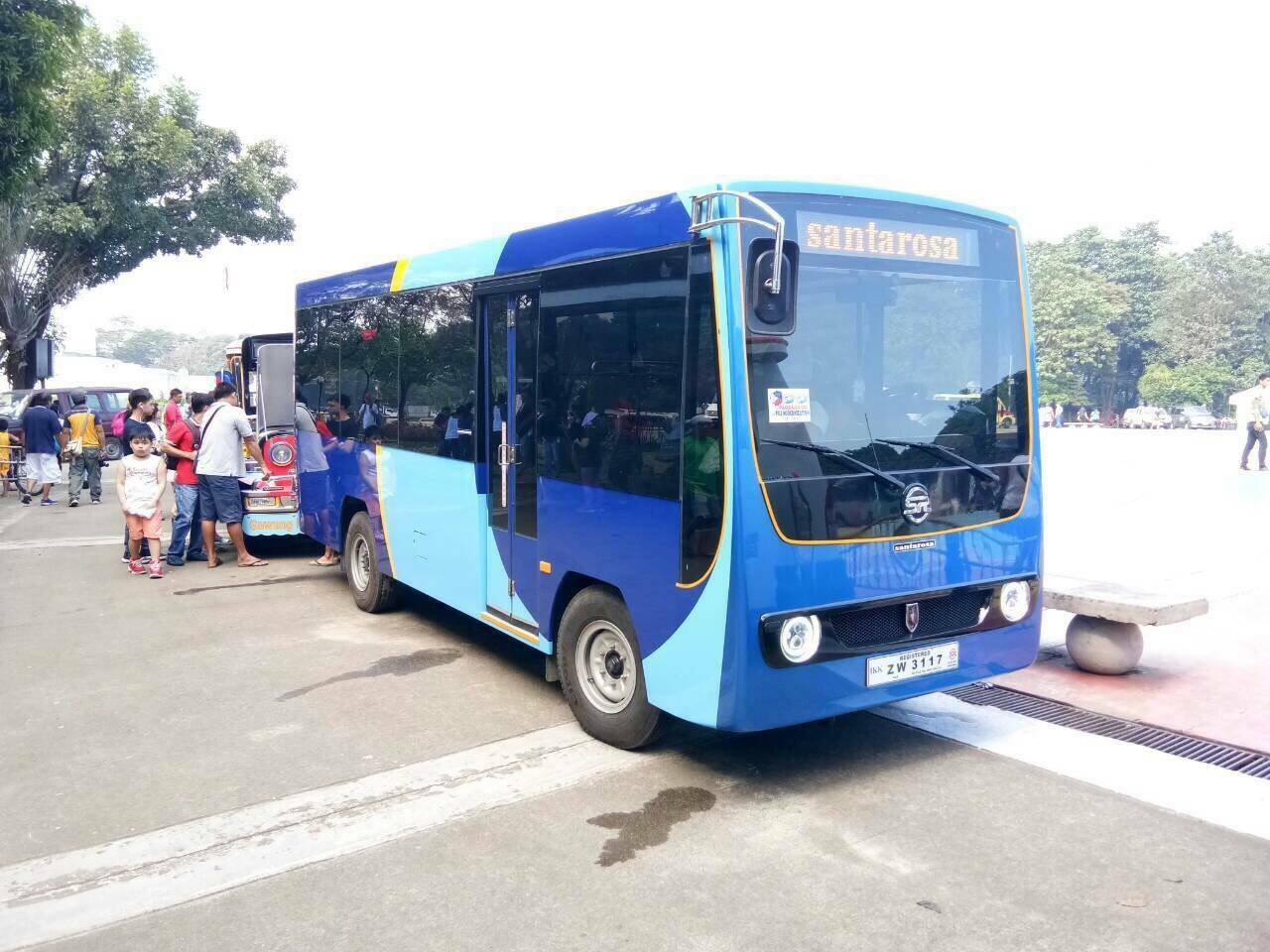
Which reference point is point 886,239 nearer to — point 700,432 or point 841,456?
point 841,456

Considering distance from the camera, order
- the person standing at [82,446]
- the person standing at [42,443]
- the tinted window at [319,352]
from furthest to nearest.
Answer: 1. the person standing at [82,446]
2. the person standing at [42,443]
3. the tinted window at [319,352]

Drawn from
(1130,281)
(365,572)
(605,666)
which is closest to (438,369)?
(365,572)

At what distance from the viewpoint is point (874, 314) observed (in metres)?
4.74

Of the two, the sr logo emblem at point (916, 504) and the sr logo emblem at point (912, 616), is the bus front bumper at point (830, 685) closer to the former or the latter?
the sr logo emblem at point (912, 616)

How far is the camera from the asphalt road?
11.6 feet

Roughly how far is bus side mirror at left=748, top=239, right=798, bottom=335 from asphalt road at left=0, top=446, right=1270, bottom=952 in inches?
83.3

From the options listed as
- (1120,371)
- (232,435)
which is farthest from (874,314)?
(1120,371)

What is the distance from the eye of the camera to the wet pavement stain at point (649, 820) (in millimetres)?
4117

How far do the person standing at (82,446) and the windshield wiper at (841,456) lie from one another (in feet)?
50.2

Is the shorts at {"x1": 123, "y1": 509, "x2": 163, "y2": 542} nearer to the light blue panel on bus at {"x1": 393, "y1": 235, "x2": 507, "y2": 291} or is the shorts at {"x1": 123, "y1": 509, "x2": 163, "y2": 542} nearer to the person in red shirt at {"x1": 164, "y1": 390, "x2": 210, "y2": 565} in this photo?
the person in red shirt at {"x1": 164, "y1": 390, "x2": 210, "y2": 565}

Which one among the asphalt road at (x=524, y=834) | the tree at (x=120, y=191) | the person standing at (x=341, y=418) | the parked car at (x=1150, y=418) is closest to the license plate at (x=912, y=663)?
the asphalt road at (x=524, y=834)

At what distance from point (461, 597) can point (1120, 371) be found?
71444 mm

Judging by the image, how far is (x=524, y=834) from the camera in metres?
4.26

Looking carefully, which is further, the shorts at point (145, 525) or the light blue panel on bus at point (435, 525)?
the shorts at point (145, 525)
